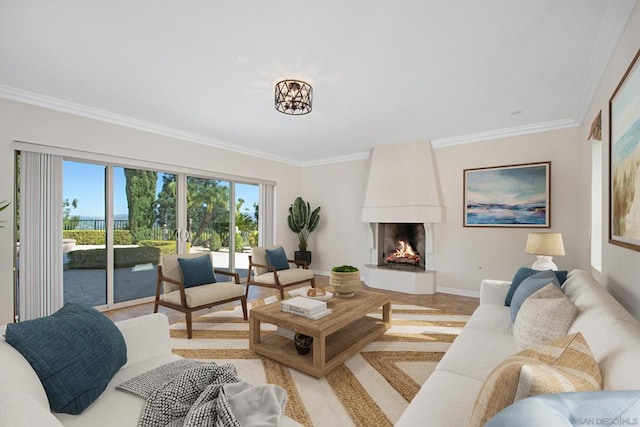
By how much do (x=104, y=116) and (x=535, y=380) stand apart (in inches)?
183

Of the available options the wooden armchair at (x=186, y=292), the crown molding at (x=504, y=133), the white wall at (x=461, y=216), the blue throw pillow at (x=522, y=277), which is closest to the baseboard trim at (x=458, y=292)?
the white wall at (x=461, y=216)

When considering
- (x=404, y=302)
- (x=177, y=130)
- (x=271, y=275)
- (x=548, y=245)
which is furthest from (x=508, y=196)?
(x=177, y=130)

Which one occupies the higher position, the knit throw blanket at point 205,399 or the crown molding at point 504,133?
the crown molding at point 504,133

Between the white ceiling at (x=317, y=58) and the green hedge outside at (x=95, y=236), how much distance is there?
4.74ft

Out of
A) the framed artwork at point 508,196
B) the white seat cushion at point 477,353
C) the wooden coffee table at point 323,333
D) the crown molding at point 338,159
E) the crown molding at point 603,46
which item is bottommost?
the wooden coffee table at point 323,333

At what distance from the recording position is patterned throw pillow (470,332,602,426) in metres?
0.86

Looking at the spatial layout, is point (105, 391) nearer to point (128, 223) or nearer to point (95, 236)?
point (95, 236)

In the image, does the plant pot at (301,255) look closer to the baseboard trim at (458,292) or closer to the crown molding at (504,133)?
the baseboard trim at (458,292)

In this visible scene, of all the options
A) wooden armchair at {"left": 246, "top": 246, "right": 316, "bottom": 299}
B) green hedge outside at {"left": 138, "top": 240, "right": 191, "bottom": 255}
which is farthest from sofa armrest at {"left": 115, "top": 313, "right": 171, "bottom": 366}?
green hedge outside at {"left": 138, "top": 240, "right": 191, "bottom": 255}

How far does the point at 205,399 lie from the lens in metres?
1.24

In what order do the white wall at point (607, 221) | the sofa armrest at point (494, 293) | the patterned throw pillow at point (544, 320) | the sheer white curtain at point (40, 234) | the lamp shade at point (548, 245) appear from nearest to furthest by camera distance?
the patterned throw pillow at point (544, 320), the white wall at point (607, 221), the sofa armrest at point (494, 293), the sheer white curtain at point (40, 234), the lamp shade at point (548, 245)

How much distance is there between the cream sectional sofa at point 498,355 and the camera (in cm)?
100

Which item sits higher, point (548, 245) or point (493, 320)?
point (548, 245)

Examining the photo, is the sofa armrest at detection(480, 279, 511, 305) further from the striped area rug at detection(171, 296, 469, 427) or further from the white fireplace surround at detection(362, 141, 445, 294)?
the white fireplace surround at detection(362, 141, 445, 294)
